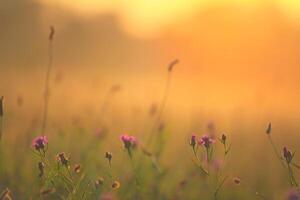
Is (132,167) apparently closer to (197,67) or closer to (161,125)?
(161,125)

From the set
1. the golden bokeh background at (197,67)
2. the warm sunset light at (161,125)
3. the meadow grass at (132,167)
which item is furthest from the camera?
the golden bokeh background at (197,67)

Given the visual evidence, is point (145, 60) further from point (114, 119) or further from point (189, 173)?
point (189, 173)

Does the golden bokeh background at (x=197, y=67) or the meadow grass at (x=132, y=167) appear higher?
the golden bokeh background at (x=197, y=67)

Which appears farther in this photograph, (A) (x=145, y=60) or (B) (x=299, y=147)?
(A) (x=145, y=60)

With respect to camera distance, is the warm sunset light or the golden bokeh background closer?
the warm sunset light

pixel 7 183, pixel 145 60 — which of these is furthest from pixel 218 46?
pixel 145 60

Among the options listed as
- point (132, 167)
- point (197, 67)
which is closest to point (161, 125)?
point (132, 167)

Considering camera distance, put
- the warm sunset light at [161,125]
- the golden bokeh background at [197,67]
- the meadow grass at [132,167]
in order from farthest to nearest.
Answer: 1. the golden bokeh background at [197,67]
2. the warm sunset light at [161,125]
3. the meadow grass at [132,167]

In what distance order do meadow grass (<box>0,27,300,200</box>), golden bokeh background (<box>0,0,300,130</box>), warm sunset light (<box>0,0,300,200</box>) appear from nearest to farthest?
meadow grass (<box>0,27,300,200</box>), warm sunset light (<box>0,0,300,200</box>), golden bokeh background (<box>0,0,300,130</box>)
